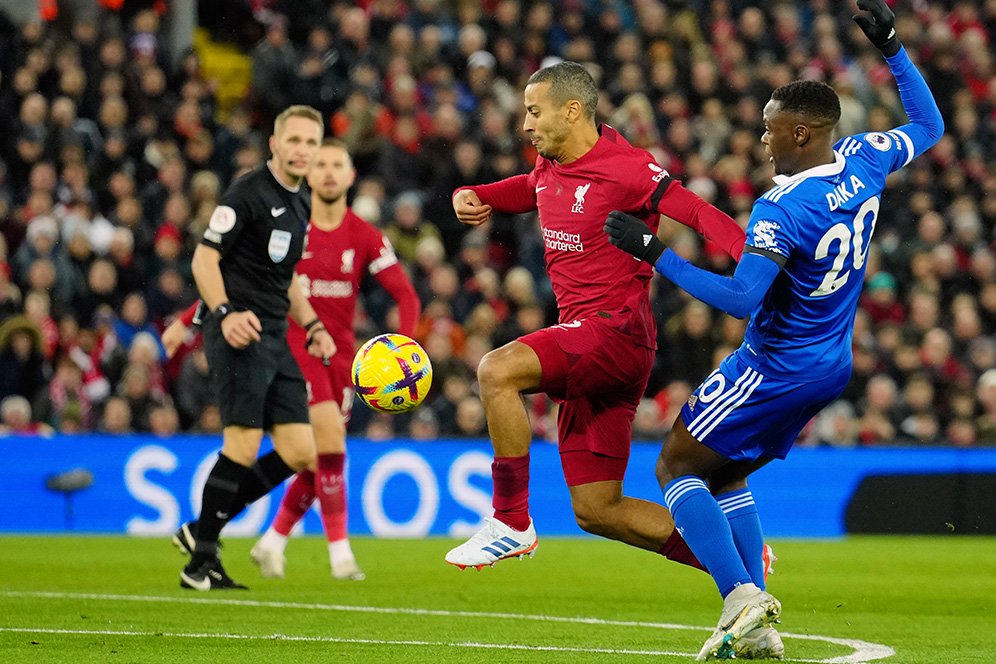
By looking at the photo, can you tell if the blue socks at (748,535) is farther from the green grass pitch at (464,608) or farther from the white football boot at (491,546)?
the white football boot at (491,546)

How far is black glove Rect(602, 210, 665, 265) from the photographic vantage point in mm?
6293

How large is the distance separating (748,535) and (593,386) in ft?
2.90

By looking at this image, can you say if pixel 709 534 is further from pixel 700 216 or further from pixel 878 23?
pixel 878 23

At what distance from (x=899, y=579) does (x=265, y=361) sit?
175 inches

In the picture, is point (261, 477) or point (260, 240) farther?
point (261, 477)

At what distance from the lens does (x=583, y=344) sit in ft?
22.6

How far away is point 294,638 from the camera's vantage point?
6914 mm

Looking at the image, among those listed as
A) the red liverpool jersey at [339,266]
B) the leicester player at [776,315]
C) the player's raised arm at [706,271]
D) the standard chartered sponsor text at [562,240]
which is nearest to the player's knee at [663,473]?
the leicester player at [776,315]

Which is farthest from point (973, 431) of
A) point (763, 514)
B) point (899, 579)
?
point (899, 579)

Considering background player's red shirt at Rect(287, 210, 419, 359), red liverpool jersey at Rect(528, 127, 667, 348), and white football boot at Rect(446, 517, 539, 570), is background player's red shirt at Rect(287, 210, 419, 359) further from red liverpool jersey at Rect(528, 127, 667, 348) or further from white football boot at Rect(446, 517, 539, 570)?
white football boot at Rect(446, 517, 539, 570)

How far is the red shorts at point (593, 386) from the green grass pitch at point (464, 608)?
0.77 metres

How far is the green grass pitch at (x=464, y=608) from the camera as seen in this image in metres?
6.57

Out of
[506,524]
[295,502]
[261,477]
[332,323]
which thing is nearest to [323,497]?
[295,502]

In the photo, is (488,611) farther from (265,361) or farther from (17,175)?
(17,175)
